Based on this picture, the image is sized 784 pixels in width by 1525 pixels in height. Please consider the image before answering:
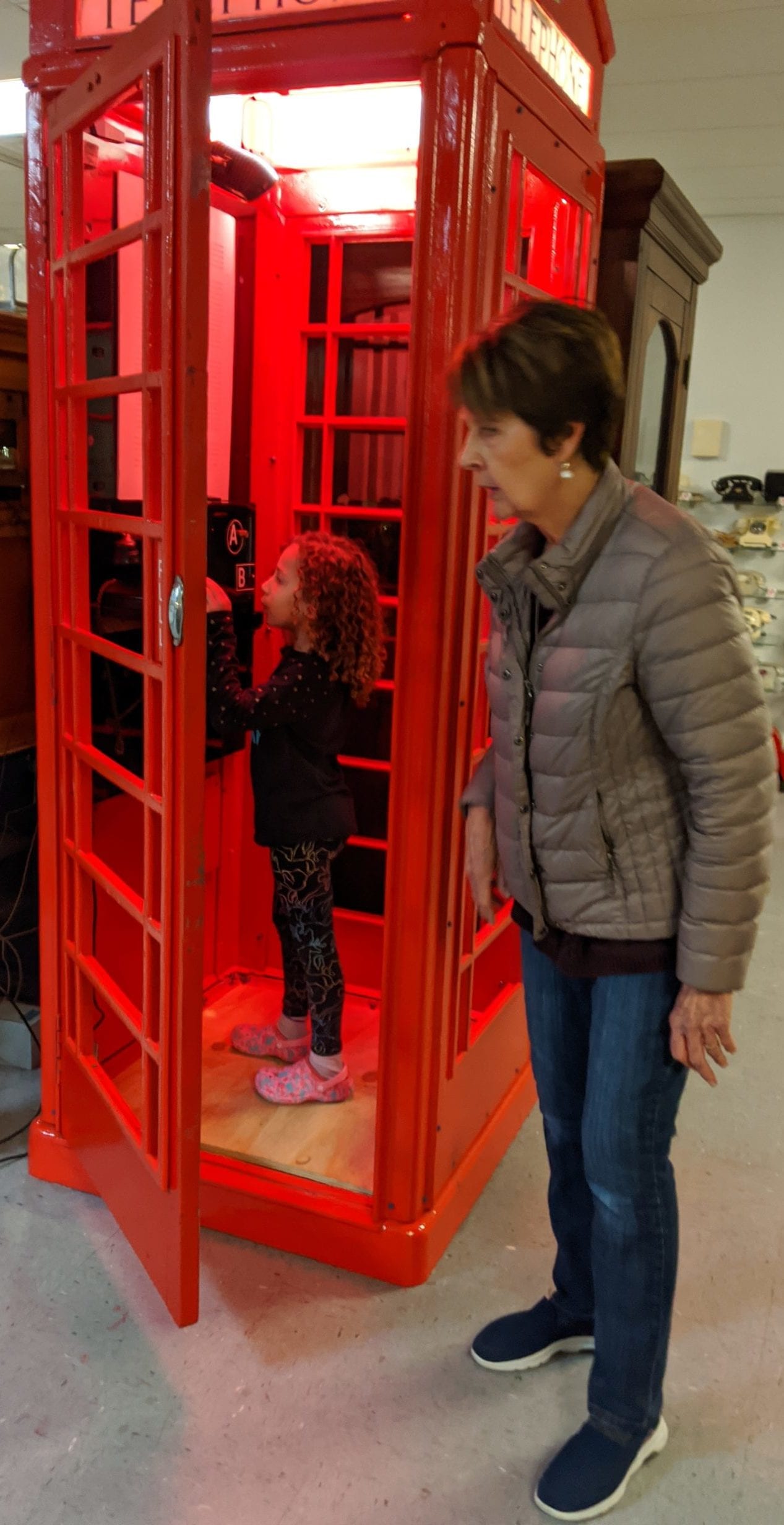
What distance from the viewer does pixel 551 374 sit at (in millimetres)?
1396

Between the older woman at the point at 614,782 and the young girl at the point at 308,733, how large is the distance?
660 millimetres

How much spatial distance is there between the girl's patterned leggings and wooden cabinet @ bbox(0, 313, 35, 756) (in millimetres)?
633

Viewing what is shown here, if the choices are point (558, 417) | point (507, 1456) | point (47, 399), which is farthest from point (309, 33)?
point (507, 1456)

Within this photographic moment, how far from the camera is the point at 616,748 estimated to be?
144cm

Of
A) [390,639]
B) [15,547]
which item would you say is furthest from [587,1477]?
[15,547]

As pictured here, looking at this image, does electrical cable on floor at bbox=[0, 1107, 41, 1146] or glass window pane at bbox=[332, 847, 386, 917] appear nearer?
electrical cable on floor at bbox=[0, 1107, 41, 1146]

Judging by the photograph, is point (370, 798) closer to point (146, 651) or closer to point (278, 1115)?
point (278, 1115)

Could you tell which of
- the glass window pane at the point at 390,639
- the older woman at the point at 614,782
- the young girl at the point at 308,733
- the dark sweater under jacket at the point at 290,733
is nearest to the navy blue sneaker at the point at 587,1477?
the older woman at the point at 614,782

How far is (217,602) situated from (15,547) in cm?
52

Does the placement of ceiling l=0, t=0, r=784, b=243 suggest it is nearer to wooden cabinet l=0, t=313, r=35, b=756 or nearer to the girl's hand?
wooden cabinet l=0, t=313, r=35, b=756

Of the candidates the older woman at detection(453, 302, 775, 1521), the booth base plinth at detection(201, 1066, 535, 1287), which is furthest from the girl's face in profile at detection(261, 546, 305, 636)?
the booth base plinth at detection(201, 1066, 535, 1287)

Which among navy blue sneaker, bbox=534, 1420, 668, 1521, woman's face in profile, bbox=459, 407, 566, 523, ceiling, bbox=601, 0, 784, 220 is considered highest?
ceiling, bbox=601, 0, 784, 220

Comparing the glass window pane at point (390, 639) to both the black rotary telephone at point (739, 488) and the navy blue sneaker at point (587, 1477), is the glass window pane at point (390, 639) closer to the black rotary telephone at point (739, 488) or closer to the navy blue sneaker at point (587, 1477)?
the navy blue sneaker at point (587, 1477)

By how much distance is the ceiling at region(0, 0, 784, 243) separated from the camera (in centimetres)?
372
